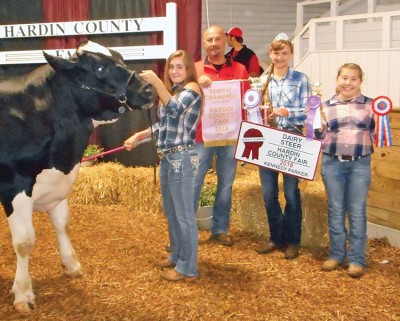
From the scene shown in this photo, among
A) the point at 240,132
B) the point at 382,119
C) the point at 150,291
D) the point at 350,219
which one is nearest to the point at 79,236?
the point at 150,291

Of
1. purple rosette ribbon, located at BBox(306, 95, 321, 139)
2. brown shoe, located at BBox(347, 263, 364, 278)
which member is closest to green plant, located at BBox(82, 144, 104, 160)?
purple rosette ribbon, located at BBox(306, 95, 321, 139)

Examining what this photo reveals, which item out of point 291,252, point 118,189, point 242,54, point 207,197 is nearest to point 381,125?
point 291,252

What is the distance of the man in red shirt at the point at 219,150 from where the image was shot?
3.98 metres

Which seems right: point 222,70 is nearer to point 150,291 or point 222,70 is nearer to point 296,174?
point 296,174

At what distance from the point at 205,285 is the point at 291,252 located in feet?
2.71

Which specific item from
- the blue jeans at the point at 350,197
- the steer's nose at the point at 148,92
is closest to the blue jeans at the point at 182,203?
the steer's nose at the point at 148,92

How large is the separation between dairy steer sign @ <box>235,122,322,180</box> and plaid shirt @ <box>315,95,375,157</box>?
0.45 ft

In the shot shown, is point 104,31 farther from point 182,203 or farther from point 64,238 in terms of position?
point 182,203

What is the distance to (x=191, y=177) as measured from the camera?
3.21 m

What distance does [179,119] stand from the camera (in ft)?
10.3

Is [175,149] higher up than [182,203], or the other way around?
[175,149]

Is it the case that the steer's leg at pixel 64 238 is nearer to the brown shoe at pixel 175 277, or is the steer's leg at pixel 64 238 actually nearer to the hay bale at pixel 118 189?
the brown shoe at pixel 175 277

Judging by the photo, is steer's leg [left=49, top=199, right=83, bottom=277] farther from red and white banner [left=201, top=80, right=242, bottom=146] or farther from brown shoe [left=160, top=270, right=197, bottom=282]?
red and white banner [left=201, top=80, right=242, bottom=146]

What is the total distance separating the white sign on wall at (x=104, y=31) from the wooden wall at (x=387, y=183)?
100 inches
